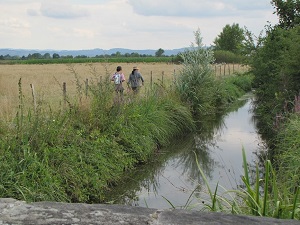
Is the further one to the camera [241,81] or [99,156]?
[241,81]

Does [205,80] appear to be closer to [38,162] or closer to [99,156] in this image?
[99,156]

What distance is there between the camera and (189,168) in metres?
11.7

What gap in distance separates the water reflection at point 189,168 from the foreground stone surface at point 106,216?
3459 millimetres

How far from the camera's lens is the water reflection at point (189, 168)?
29.5 feet

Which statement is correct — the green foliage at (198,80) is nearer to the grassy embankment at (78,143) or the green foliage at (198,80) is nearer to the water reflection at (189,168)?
the water reflection at (189,168)

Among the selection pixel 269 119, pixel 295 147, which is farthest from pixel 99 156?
pixel 269 119

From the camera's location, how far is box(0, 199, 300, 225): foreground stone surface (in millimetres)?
2090

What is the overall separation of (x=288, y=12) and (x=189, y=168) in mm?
13189

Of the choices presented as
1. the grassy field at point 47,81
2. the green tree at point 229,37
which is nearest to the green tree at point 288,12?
the grassy field at point 47,81

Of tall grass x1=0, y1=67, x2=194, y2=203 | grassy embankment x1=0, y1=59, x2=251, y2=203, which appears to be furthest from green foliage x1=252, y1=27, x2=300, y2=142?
tall grass x1=0, y1=67, x2=194, y2=203

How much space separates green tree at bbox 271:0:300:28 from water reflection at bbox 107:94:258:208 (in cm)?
593

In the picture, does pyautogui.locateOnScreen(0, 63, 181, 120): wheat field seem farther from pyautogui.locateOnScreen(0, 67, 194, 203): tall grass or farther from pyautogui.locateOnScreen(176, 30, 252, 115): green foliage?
pyautogui.locateOnScreen(176, 30, 252, 115): green foliage

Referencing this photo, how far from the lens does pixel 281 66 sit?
1795cm

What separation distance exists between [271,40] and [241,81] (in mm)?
11300
